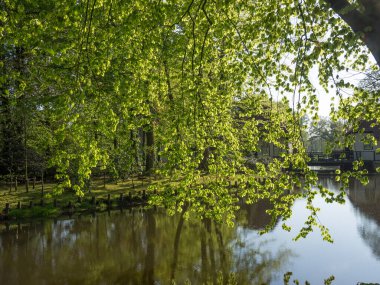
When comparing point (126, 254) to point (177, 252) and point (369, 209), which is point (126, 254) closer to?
point (177, 252)

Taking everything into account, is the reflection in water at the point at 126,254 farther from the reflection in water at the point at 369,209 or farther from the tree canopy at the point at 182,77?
the tree canopy at the point at 182,77

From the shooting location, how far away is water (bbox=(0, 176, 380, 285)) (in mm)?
11703

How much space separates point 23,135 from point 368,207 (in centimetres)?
2054

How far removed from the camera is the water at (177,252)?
1170cm

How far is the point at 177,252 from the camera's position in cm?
1398

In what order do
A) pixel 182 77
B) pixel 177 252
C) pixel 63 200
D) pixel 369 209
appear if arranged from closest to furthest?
pixel 182 77
pixel 177 252
pixel 63 200
pixel 369 209

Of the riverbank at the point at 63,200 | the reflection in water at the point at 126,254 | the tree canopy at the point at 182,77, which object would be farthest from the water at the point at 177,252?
the tree canopy at the point at 182,77

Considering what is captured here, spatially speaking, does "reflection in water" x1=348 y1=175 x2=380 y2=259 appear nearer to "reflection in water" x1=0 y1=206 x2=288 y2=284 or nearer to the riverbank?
"reflection in water" x1=0 y1=206 x2=288 y2=284

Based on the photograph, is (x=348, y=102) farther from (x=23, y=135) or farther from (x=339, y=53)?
(x=23, y=135)

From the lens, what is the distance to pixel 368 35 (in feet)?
13.2

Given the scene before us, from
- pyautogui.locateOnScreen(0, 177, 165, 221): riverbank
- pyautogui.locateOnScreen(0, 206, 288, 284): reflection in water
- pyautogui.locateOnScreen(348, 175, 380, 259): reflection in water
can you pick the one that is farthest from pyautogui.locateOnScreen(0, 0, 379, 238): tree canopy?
pyautogui.locateOnScreen(0, 177, 165, 221): riverbank

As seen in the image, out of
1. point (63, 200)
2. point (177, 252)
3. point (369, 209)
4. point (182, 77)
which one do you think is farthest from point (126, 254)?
point (369, 209)

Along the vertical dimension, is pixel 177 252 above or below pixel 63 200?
below

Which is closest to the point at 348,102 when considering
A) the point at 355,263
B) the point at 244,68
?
the point at 244,68
